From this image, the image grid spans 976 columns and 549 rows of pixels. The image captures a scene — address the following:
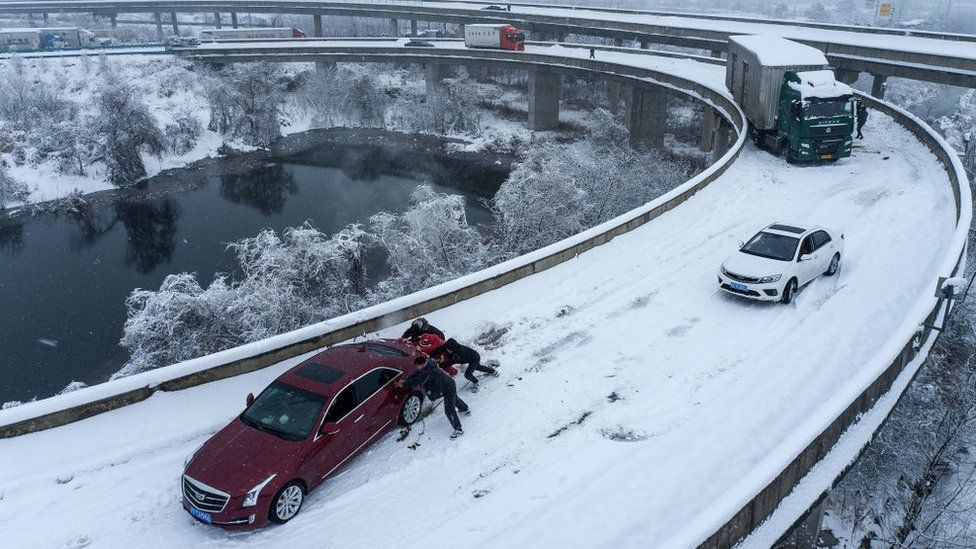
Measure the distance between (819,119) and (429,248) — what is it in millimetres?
16469

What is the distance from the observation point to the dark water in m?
27.3

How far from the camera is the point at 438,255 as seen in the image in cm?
2970

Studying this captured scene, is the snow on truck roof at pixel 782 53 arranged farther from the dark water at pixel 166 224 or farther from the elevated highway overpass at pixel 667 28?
the dark water at pixel 166 224

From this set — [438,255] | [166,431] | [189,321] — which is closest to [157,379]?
[166,431]

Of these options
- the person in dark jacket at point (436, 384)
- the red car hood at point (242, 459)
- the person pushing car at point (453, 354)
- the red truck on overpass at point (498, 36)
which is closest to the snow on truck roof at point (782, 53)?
the person pushing car at point (453, 354)

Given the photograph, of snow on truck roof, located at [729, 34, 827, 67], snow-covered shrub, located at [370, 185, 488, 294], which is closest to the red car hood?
snow-covered shrub, located at [370, 185, 488, 294]

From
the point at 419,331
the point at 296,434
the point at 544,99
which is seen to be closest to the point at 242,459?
the point at 296,434

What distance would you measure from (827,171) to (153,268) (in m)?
32.6

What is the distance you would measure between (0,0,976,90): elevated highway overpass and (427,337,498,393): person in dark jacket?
38979 millimetres

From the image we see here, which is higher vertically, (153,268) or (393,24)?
(393,24)

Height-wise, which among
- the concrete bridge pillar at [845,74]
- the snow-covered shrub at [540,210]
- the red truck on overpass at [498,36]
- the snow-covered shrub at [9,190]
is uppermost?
the red truck on overpass at [498,36]

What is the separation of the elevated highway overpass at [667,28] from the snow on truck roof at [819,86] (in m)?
17.8

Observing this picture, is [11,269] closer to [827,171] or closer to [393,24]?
[827,171]

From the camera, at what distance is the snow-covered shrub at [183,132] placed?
54781 mm
